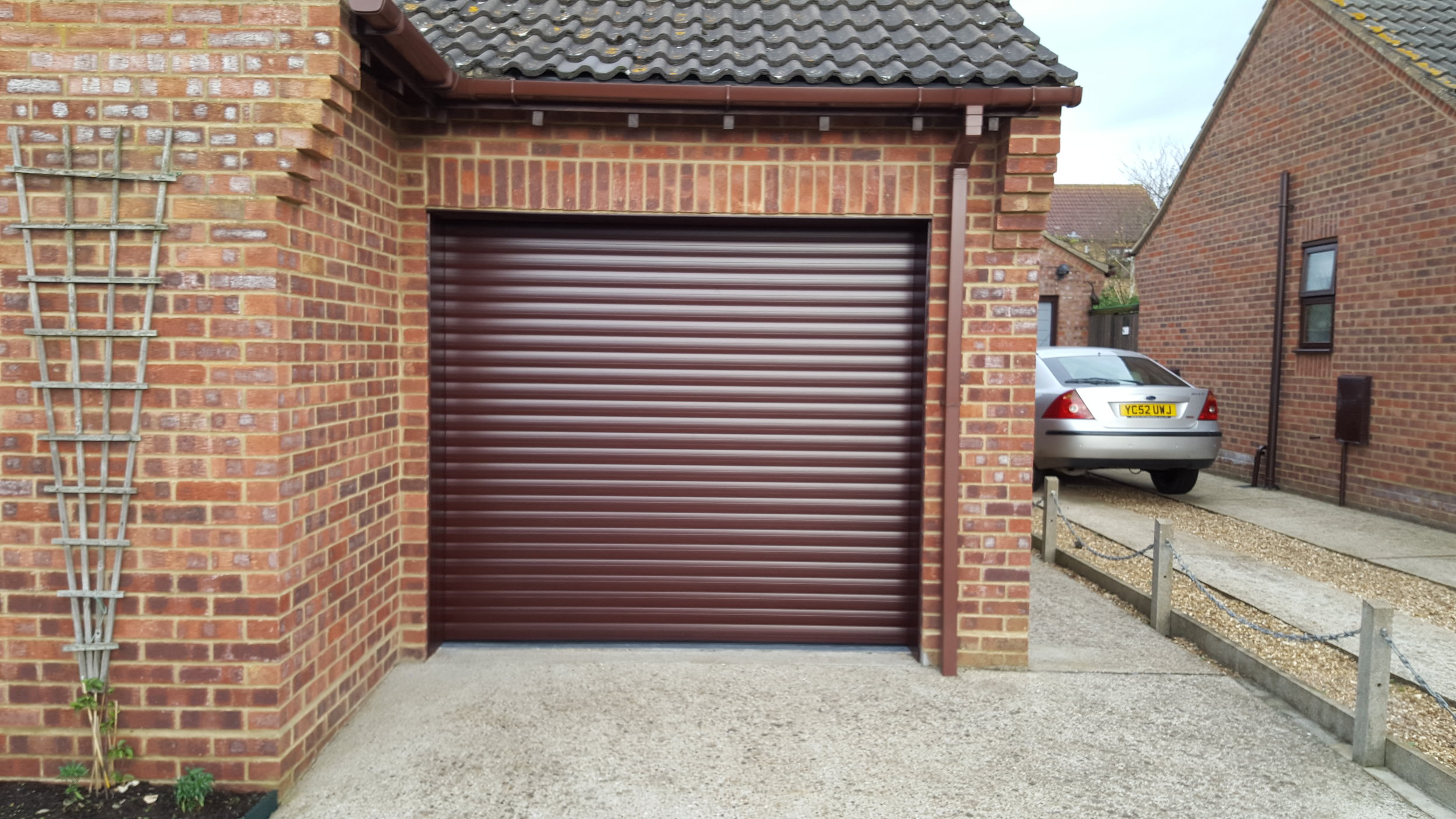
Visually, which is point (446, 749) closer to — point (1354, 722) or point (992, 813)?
point (992, 813)

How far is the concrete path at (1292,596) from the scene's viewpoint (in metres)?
5.05

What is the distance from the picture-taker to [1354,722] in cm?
395

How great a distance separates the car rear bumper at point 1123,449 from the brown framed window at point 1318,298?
91.1 inches

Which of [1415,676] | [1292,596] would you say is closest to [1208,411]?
[1292,596]

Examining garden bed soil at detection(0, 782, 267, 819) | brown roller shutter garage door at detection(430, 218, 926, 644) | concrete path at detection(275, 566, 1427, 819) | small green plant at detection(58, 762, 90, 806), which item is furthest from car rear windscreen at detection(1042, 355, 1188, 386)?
small green plant at detection(58, 762, 90, 806)

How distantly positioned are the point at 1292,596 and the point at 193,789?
6.50 m

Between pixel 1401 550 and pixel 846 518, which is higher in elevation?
pixel 846 518

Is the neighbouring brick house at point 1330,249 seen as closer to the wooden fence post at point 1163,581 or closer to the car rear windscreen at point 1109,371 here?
the car rear windscreen at point 1109,371

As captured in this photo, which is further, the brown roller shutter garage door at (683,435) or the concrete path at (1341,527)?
the concrete path at (1341,527)

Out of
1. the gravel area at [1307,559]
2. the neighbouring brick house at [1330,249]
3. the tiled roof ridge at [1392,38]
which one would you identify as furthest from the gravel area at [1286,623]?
the tiled roof ridge at [1392,38]

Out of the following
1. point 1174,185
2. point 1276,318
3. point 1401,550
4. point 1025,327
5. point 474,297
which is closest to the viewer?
point 1025,327

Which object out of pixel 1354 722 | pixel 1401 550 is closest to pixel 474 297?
pixel 1354 722

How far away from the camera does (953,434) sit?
4695mm

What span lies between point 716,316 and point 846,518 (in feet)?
4.39
